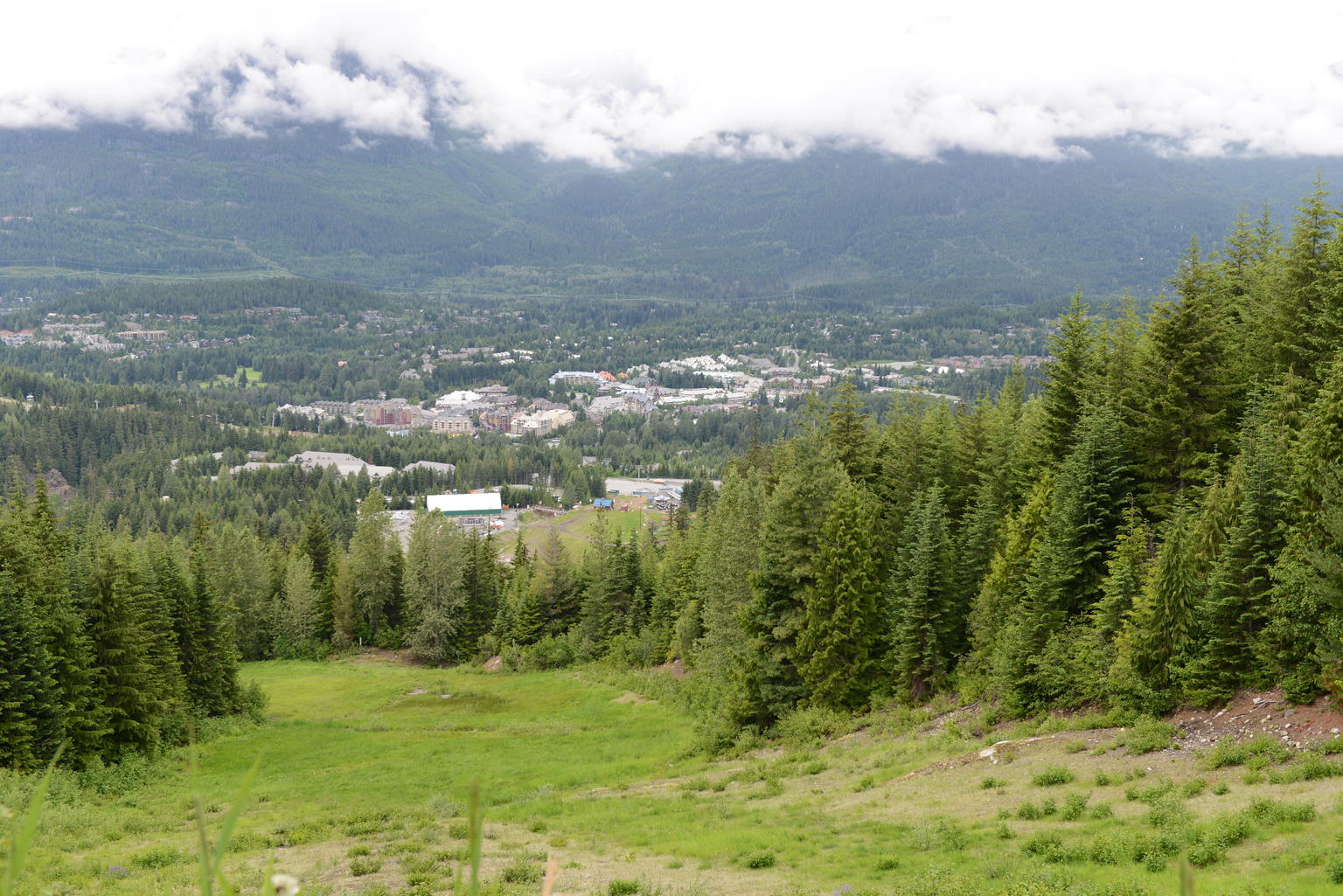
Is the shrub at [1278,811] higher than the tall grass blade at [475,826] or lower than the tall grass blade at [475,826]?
lower

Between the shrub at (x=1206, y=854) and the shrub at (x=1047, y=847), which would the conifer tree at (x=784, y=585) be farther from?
the shrub at (x=1206, y=854)

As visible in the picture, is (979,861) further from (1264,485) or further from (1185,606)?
(1264,485)

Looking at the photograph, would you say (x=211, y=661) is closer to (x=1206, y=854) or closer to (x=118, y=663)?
(x=118, y=663)

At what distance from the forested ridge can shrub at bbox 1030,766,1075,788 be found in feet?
14.1

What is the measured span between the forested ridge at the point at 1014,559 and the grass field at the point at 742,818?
264 centimetres

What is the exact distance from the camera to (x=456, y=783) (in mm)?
32375

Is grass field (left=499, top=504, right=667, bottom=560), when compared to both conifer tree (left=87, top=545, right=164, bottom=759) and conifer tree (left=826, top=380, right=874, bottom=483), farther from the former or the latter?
conifer tree (left=87, top=545, right=164, bottom=759)

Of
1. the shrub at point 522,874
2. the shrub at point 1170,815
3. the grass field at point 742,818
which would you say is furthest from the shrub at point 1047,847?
the shrub at point 522,874

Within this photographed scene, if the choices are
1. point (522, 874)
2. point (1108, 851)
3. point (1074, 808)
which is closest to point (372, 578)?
point (522, 874)

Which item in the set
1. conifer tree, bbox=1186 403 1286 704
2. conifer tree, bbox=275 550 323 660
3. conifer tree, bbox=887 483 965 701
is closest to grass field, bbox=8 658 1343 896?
conifer tree, bbox=887 483 965 701

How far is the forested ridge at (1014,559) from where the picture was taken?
2377cm

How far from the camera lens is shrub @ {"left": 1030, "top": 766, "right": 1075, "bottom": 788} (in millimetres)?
21641

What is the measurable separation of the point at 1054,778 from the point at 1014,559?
12918 mm

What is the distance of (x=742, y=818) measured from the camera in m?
23.7
